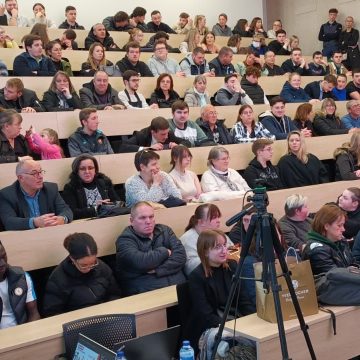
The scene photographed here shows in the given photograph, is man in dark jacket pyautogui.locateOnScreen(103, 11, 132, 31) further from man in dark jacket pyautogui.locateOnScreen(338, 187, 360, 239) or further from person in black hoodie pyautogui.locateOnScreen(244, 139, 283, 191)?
man in dark jacket pyautogui.locateOnScreen(338, 187, 360, 239)

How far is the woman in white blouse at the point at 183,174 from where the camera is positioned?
4.13 m

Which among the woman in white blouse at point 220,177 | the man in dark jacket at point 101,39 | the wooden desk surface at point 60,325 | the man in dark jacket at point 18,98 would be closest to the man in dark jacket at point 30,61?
the man in dark jacket at point 18,98

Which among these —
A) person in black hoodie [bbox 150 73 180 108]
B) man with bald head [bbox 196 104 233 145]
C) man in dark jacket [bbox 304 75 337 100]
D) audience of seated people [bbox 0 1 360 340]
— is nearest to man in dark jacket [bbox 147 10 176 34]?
audience of seated people [bbox 0 1 360 340]

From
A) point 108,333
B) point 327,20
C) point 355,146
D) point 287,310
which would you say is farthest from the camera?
point 327,20

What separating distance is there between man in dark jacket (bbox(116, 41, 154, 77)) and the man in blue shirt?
2.06 meters

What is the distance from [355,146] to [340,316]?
8.11ft

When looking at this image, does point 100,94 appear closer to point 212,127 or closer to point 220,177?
point 212,127

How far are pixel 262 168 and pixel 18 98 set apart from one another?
1979mm

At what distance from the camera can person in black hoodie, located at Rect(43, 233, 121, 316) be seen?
113 inches

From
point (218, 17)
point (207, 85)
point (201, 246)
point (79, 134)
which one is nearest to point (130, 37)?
point (207, 85)

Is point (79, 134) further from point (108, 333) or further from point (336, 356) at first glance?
point (336, 356)

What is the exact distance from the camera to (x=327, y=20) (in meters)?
9.35

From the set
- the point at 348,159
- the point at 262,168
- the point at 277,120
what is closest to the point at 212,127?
the point at 262,168

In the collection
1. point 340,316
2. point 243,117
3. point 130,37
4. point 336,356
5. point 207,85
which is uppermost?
point 130,37
